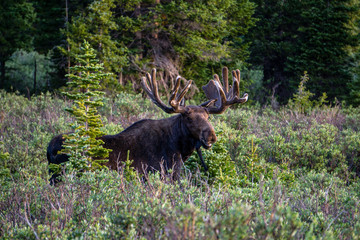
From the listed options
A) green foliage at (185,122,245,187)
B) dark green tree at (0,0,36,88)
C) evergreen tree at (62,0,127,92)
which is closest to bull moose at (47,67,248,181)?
green foliage at (185,122,245,187)

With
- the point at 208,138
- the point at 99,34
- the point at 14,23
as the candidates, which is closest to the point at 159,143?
the point at 208,138

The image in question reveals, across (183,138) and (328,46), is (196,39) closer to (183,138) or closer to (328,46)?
(328,46)

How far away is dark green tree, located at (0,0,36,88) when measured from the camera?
19031mm

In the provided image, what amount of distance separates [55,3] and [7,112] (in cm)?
903

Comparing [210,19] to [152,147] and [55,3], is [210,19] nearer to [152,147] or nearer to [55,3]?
[55,3]

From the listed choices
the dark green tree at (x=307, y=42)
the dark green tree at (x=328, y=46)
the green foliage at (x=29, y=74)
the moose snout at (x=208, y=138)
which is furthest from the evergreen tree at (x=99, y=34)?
the moose snout at (x=208, y=138)

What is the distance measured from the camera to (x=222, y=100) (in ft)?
21.1

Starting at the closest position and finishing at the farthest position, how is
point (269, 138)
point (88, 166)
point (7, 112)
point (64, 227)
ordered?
point (64, 227) < point (88, 166) < point (269, 138) < point (7, 112)

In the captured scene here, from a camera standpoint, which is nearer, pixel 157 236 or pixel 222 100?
pixel 157 236

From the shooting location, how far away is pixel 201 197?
381cm

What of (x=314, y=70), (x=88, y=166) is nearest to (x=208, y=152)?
(x=88, y=166)

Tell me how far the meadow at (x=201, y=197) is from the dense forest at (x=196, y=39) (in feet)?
Answer: 21.5

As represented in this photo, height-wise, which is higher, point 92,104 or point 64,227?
point 92,104

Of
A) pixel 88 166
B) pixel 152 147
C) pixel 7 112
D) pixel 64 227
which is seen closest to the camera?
pixel 64 227
